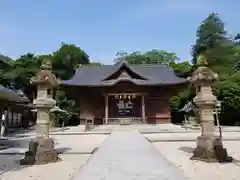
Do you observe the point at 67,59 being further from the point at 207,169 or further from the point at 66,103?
the point at 207,169

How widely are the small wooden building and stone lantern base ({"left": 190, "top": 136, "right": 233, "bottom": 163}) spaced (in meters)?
19.7

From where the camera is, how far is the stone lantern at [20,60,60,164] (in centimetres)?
828

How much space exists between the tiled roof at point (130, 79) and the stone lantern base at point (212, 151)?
20.0 meters

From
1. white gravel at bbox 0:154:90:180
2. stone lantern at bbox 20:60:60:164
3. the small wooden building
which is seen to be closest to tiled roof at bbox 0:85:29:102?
stone lantern at bbox 20:60:60:164

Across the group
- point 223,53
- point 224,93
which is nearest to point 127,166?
point 224,93

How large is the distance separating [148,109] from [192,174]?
77.1ft

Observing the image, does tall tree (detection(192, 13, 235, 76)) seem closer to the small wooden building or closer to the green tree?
the small wooden building

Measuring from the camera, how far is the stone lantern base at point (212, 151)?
26.4 feet

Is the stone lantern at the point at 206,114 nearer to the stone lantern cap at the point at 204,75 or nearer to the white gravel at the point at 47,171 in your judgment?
the stone lantern cap at the point at 204,75

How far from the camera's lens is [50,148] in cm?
855

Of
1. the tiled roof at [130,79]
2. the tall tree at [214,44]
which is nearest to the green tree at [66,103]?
the tiled roof at [130,79]

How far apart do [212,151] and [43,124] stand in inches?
201

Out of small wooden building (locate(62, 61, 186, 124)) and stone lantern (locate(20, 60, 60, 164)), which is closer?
stone lantern (locate(20, 60, 60, 164))

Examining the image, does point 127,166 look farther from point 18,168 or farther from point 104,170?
point 18,168
